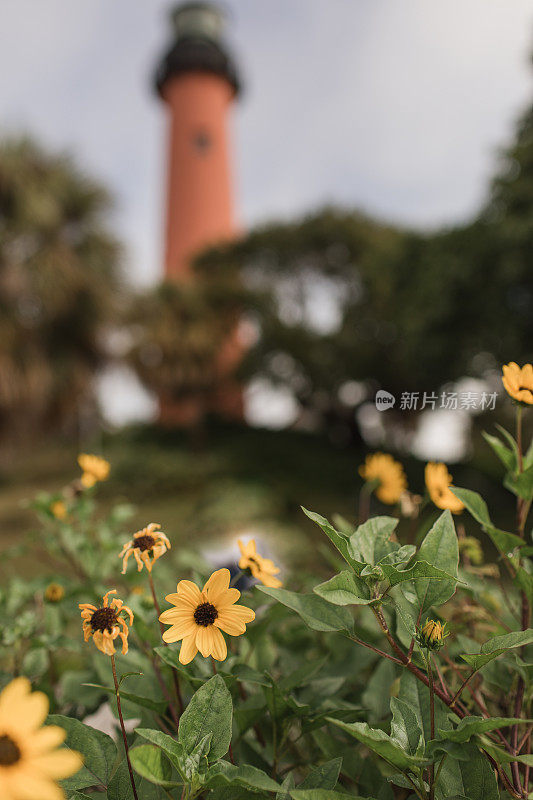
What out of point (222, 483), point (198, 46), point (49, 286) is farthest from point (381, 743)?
point (198, 46)

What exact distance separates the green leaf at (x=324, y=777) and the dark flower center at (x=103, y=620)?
21cm

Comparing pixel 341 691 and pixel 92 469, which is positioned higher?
pixel 92 469

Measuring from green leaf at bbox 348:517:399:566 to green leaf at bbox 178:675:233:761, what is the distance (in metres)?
0.16

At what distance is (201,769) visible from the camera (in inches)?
16.7

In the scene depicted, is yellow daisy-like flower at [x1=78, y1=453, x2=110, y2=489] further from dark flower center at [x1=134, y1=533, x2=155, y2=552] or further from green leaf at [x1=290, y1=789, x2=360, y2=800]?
green leaf at [x1=290, y1=789, x2=360, y2=800]

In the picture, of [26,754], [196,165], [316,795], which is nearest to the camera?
[26,754]

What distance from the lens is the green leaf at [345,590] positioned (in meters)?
0.44

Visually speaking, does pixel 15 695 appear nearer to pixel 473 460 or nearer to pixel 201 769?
pixel 201 769

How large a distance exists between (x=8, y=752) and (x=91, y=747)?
0.73 ft

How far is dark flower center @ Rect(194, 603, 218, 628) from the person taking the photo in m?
0.47

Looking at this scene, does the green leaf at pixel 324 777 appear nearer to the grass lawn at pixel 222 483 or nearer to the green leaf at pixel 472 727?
the green leaf at pixel 472 727

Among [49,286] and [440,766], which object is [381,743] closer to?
[440,766]

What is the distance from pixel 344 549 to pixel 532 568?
1.32 feet

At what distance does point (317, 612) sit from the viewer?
19.0 inches
